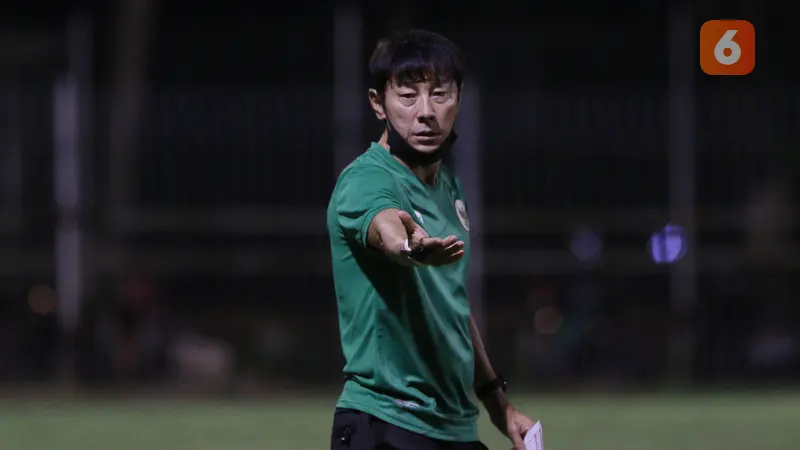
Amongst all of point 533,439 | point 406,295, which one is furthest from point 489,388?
point 406,295

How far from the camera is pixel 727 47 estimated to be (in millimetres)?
12445

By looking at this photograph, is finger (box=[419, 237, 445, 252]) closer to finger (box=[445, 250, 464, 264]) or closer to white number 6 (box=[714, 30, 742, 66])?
finger (box=[445, 250, 464, 264])

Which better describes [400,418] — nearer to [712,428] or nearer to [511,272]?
[712,428]

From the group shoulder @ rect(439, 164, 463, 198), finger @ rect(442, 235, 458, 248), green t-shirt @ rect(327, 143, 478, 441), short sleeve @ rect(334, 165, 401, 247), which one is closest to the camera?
finger @ rect(442, 235, 458, 248)

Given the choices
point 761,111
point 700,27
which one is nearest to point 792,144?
point 761,111

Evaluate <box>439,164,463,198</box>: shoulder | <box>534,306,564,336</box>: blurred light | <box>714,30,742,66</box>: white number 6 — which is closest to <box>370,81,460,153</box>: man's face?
<box>439,164,463,198</box>: shoulder

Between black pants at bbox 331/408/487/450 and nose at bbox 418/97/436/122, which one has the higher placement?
nose at bbox 418/97/436/122

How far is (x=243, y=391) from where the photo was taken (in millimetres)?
15086

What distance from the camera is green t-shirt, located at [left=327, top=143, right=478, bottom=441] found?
374 centimetres

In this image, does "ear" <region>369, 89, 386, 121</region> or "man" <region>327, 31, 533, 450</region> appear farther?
"ear" <region>369, 89, 386, 121</region>

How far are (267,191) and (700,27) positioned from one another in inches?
182

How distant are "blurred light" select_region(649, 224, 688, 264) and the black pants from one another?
37.9ft

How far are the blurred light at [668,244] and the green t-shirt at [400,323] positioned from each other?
450 inches

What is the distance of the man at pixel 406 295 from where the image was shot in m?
3.76
